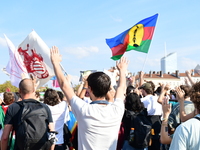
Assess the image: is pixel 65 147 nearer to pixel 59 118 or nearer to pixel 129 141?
pixel 59 118

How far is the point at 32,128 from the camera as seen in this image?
378 cm

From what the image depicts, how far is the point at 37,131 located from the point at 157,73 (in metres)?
110

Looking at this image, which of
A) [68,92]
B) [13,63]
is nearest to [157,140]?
[68,92]

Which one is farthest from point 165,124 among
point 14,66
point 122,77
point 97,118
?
point 14,66

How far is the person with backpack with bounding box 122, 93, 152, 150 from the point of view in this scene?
5.28 meters

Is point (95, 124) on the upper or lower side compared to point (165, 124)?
upper

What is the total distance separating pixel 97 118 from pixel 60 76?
63 cm

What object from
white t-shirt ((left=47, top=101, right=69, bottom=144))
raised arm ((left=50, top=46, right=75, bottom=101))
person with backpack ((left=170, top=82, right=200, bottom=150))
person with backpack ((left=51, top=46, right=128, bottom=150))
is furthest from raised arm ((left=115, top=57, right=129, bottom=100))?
white t-shirt ((left=47, top=101, right=69, bottom=144))

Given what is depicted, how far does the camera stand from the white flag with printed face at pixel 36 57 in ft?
32.7

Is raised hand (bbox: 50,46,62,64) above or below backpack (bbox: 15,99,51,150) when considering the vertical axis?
above

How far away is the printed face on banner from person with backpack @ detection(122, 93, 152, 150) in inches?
203

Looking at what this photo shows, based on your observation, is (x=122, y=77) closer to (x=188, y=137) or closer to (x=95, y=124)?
(x=95, y=124)

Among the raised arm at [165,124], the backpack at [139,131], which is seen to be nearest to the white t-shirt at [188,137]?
the raised arm at [165,124]

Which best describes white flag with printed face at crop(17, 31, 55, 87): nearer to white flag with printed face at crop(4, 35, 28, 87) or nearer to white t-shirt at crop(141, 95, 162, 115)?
white flag with printed face at crop(4, 35, 28, 87)
